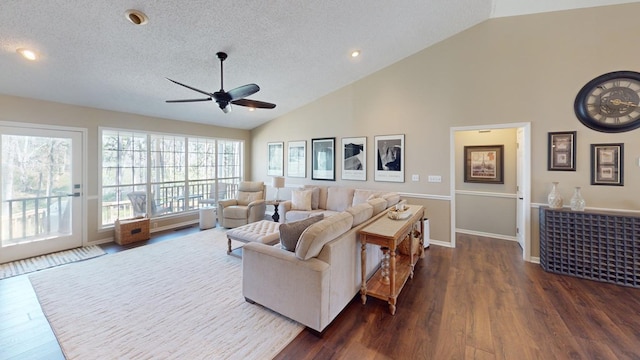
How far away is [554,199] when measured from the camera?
3.49 metres

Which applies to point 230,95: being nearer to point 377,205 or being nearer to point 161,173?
point 377,205

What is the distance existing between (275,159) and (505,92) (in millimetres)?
5210

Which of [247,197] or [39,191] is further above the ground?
[39,191]

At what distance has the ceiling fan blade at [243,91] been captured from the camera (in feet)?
9.61

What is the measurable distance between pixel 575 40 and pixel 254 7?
4.42m

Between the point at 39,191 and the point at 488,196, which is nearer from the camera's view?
the point at 39,191

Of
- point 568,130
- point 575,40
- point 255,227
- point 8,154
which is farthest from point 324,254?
point 8,154

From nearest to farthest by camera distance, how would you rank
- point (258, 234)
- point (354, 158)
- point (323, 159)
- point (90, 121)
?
point (258, 234), point (90, 121), point (354, 158), point (323, 159)

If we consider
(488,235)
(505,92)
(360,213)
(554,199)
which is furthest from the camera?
(488,235)

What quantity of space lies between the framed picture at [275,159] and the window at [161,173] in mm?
1067

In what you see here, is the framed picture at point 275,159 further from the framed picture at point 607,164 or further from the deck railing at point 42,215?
the framed picture at point 607,164

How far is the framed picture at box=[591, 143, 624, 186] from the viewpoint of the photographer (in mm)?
3312

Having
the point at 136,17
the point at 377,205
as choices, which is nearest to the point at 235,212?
the point at 377,205

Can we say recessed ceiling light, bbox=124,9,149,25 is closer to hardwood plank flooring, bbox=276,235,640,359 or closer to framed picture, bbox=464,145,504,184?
hardwood plank flooring, bbox=276,235,640,359
